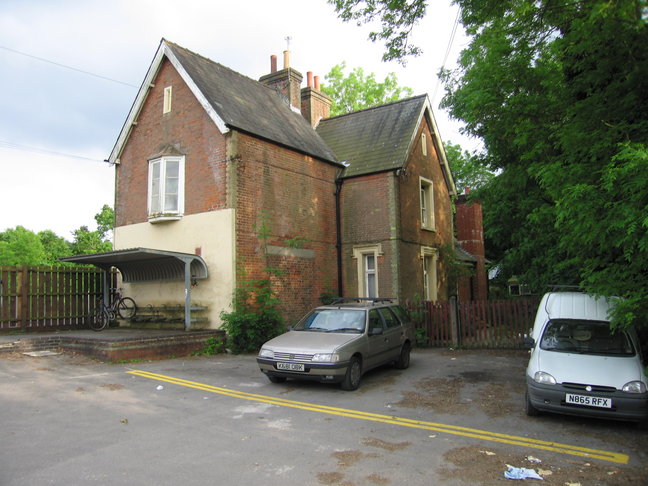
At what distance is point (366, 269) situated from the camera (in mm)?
17891

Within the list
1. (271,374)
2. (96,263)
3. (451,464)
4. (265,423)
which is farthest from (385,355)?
(96,263)

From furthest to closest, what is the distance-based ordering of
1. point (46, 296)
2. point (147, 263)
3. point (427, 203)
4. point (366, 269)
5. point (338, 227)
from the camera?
1. point (427, 203)
2. point (338, 227)
3. point (366, 269)
4. point (147, 263)
5. point (46, 296)

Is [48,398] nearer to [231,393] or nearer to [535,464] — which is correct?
[231,393]

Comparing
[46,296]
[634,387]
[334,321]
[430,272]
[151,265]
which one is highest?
[151,265]

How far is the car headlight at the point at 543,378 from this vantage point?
657 centimetres

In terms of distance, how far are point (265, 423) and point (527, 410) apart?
382 centimetres

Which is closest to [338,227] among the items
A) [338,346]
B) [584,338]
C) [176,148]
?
[176,148]

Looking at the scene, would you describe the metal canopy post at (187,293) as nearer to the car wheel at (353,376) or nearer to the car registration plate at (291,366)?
the car registration plate at (291,366)

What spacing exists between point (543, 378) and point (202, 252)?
35.2ft

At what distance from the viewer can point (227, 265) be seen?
1402 centimetres

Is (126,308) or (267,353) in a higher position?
(126,308)

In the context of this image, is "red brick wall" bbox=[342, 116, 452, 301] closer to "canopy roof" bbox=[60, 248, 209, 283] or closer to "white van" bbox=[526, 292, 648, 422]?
"canopy roof" bbox=[60, 248, 209, 283]

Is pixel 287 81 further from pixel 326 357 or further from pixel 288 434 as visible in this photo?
pixel 288 434

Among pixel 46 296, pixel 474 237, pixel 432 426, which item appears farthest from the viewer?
pixel 474 237
